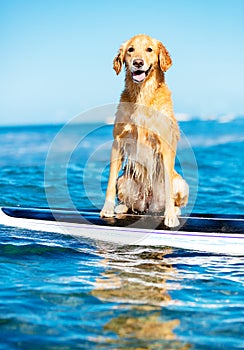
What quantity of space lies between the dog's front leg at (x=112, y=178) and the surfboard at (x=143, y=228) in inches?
5.4

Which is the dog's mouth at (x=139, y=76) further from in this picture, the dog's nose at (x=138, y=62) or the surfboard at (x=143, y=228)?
the surfboard at (x=143, y=228)

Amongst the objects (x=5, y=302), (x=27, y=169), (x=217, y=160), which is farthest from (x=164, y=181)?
(x=217, y=160)

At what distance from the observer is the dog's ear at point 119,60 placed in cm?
684

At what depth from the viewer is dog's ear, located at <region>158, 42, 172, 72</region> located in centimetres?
669

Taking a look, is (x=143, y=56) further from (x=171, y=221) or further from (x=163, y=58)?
(x=171, y=221)

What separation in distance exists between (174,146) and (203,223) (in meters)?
1.03

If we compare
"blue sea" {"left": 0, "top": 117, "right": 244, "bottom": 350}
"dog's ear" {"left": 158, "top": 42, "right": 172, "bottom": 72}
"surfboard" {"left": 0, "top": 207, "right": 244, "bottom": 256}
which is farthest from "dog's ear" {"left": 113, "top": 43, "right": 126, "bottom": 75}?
"blue sea" {"left": 0, "top": 117, "right": 244, "bottom": 350}

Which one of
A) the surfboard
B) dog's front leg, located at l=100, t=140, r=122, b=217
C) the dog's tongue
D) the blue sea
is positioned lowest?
the blue sea

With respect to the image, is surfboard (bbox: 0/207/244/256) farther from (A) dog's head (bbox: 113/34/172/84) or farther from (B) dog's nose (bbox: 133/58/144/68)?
(B) dog's nose (bbox: 133/58/144/68)

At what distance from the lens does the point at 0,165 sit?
59.7ft

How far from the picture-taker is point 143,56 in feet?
21.5

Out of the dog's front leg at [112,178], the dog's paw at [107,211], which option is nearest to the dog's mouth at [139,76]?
the dog's front leg at [112,178]

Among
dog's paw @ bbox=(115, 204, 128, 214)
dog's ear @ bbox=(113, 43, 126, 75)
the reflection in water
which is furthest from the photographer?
dog's paw @ bbox=(115, 204, 128, 214)

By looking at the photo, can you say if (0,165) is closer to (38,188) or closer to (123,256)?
(38,188)
